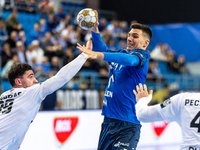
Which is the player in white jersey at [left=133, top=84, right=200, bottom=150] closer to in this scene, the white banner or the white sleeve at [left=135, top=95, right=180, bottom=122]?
the white sleeve at [left=135, top=95, right=180, bottom=122]

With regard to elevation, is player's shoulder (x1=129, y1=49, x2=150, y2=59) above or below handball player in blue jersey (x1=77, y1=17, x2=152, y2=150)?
above

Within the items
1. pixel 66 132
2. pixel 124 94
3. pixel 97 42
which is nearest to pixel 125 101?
pixel 124 94

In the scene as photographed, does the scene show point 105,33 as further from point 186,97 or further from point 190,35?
point 186,97

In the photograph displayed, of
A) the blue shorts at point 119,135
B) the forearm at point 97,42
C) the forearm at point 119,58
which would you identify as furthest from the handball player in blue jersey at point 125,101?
the forearm at point 97,42

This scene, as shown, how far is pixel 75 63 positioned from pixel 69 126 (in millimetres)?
5040

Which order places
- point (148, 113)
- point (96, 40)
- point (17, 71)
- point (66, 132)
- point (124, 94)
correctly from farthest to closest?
point (66, 132) < point (96, 40) < point (124, 94) < point (17, 71) < point (148, 113)

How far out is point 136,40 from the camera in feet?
14.4

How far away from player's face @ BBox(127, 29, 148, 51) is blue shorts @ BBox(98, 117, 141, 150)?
1123mm

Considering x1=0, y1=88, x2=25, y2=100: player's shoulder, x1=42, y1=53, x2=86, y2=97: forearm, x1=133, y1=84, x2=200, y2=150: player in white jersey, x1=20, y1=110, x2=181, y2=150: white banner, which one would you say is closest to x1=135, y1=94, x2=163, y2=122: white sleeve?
x1=133, y1=84, x2=200, y2=150: player in white jersey

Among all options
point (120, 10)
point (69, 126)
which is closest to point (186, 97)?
point (69, 126)

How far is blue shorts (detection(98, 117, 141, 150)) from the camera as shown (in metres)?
4.01

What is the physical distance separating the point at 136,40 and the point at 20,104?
6.27 feet

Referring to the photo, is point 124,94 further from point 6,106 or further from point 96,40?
point 6,106

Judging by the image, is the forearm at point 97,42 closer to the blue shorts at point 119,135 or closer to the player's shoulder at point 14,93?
the blue shorts at point 119,135
